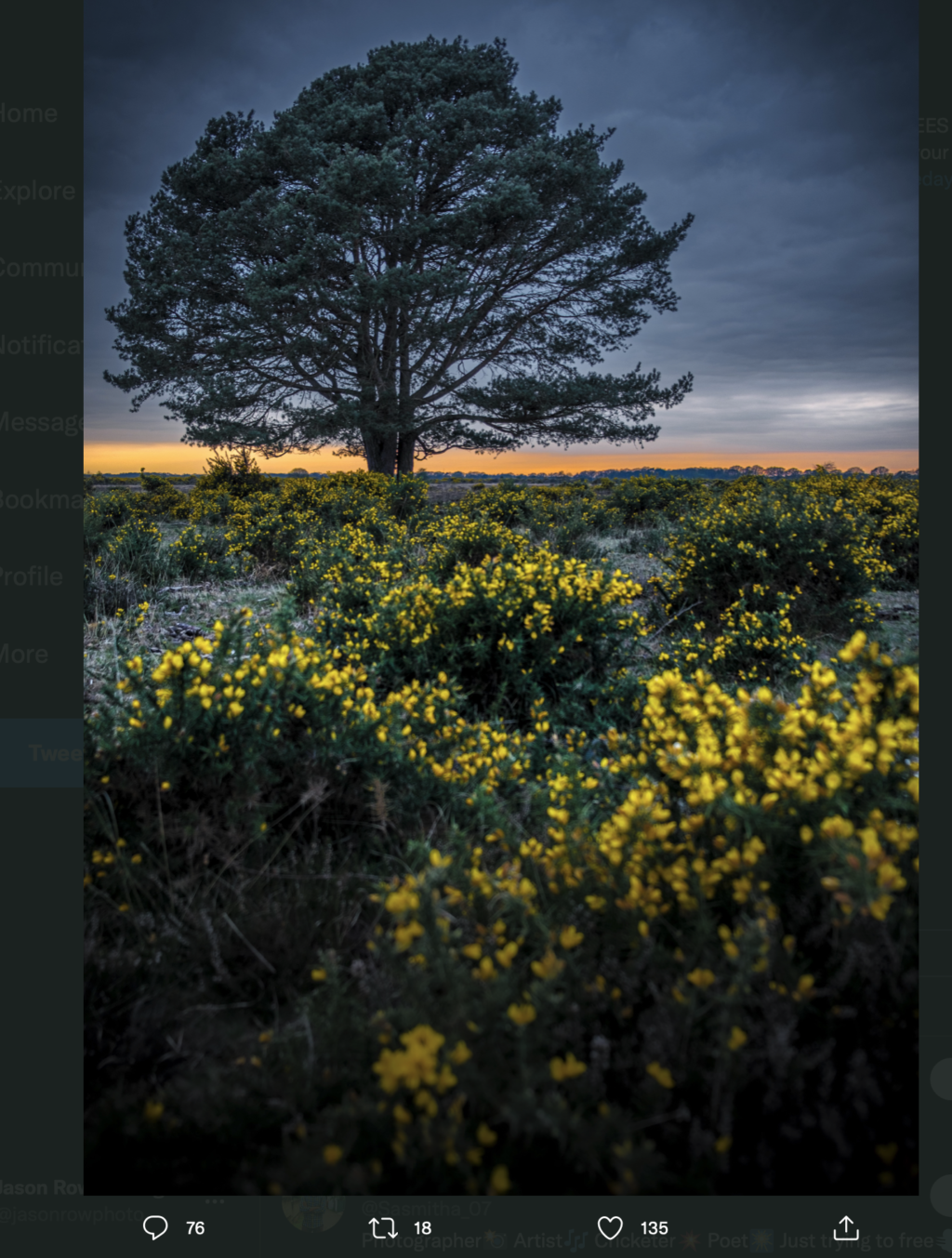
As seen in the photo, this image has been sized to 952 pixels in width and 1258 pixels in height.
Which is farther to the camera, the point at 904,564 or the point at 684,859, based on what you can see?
the point at 904,564

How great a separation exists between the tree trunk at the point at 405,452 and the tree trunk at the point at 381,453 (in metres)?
0.42

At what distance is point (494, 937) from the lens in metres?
1.35

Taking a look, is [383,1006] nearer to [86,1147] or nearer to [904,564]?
[86,1147]

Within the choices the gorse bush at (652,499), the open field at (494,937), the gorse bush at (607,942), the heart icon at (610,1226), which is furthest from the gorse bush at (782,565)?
the gorse bush at (652,499)

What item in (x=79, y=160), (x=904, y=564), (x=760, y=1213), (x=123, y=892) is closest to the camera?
(x=760, y=1213)

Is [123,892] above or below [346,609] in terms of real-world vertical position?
below

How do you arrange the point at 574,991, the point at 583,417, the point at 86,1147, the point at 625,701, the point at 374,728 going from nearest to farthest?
the point at 86,1147 < the point at 574,991 < the point at 374,728 < the point at 625,701 < the point at 583,417

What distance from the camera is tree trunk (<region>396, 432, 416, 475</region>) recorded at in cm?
1677

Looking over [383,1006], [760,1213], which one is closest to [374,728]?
[383,1006]

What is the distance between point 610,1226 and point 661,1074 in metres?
0.23

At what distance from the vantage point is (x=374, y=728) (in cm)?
250

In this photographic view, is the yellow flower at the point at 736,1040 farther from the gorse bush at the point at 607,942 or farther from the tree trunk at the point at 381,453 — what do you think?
the tree trunk at the point at 381,453

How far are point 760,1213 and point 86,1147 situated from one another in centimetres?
125

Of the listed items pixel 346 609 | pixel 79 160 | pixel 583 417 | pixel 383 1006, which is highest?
pixel 583 417
